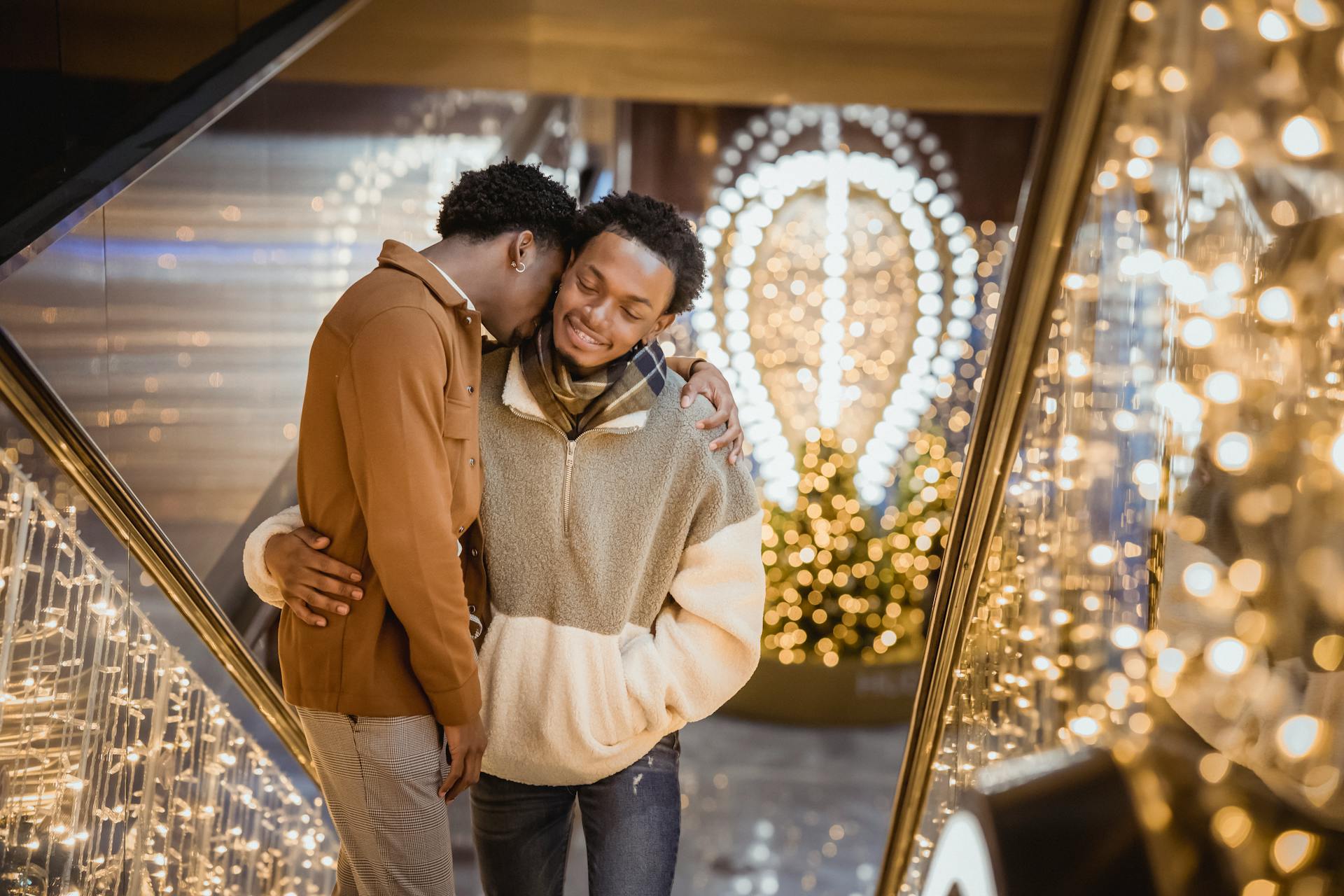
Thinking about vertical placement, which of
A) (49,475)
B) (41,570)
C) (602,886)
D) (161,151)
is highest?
(161,151)

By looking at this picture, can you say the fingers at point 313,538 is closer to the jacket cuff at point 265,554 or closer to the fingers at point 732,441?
the jacket cuff at point 265,554

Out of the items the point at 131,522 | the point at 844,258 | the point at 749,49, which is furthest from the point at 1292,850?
the point at 844,258

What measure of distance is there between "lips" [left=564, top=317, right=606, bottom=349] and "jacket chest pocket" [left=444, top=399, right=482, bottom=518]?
0.17 meters

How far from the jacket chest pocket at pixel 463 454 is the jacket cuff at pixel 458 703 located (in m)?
0.21

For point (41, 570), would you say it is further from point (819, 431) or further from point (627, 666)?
point (819, 431)

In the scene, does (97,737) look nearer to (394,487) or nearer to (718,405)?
(394,487)

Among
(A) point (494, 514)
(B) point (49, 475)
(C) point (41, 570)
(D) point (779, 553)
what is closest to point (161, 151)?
(B) point (49, 475)

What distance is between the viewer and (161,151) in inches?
78.8

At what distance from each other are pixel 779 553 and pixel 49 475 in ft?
13.0

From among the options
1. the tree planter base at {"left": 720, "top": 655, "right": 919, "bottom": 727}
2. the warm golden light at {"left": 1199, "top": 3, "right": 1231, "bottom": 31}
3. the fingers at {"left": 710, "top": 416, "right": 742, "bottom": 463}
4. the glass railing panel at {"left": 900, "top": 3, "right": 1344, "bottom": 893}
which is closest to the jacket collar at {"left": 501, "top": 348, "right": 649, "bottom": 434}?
the fingers at {"left": 710, "top": 416, "right": 742, "bottom": 463}

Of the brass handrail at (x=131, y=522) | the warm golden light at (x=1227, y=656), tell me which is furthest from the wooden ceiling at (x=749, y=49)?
the warm golden light at (x=1227, y=656)

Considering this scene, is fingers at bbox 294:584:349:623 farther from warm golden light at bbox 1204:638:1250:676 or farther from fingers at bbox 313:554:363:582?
warm golden light at bbox 1204:638:1250:676

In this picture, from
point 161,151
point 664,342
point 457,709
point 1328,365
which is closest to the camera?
point 1328,365

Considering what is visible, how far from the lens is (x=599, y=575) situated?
5.02 feet
